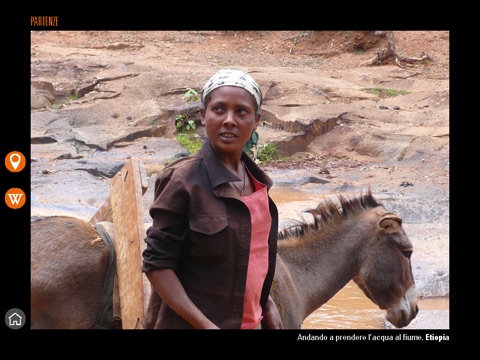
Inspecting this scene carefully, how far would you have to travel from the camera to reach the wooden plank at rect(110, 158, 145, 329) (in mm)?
3455

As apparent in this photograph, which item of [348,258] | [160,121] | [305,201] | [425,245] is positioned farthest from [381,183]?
[348,258]

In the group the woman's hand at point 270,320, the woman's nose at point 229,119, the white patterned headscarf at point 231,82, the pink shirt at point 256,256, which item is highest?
the white patterned headscarf at point 231,82

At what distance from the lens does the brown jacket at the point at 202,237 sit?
2.58 meters

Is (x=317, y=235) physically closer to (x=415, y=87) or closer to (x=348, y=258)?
(x=348, y=258)

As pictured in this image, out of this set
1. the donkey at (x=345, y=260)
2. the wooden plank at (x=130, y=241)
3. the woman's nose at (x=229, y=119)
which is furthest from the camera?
the donkey at (x=345, y=260)

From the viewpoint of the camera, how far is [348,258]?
474 cm

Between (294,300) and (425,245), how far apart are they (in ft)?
10.9

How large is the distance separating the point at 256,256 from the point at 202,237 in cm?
29

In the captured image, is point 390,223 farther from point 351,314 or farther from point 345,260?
point 351,314

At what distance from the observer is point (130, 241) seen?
3594 mm
